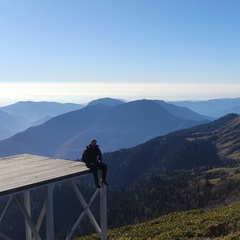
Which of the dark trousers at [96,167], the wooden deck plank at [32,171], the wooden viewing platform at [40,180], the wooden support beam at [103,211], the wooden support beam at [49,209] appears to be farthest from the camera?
the wooden support beam at [103,211]

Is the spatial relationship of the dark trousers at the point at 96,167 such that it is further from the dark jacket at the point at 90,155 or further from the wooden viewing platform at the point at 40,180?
the wooden viewing platform at the point at 40,180

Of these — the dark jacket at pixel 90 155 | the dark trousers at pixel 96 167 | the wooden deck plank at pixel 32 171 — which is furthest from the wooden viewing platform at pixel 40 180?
the dark jacket at pixel 90 155

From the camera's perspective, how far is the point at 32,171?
57.8 ft

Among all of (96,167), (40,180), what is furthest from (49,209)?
(96,167)

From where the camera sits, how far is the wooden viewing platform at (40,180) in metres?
15.0

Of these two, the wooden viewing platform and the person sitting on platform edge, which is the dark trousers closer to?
the person sitting on platform edge

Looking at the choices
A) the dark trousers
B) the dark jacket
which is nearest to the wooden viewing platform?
the dark trousers

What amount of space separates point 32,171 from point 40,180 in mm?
2302

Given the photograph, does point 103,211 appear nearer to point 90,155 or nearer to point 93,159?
point 93,159

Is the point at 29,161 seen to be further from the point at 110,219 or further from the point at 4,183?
the point at 110,219

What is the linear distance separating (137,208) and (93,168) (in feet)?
608

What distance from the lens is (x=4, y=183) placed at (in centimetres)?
1516

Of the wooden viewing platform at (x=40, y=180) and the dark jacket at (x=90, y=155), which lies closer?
the wooden viewing platform at (x=40, y=180)

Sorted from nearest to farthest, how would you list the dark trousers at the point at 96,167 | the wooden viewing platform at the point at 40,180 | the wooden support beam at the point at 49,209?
the wooden viewing platform at the point at 40,180
the wooden support beam at the point at 49,209
the dark trousers at the point at 96,167
